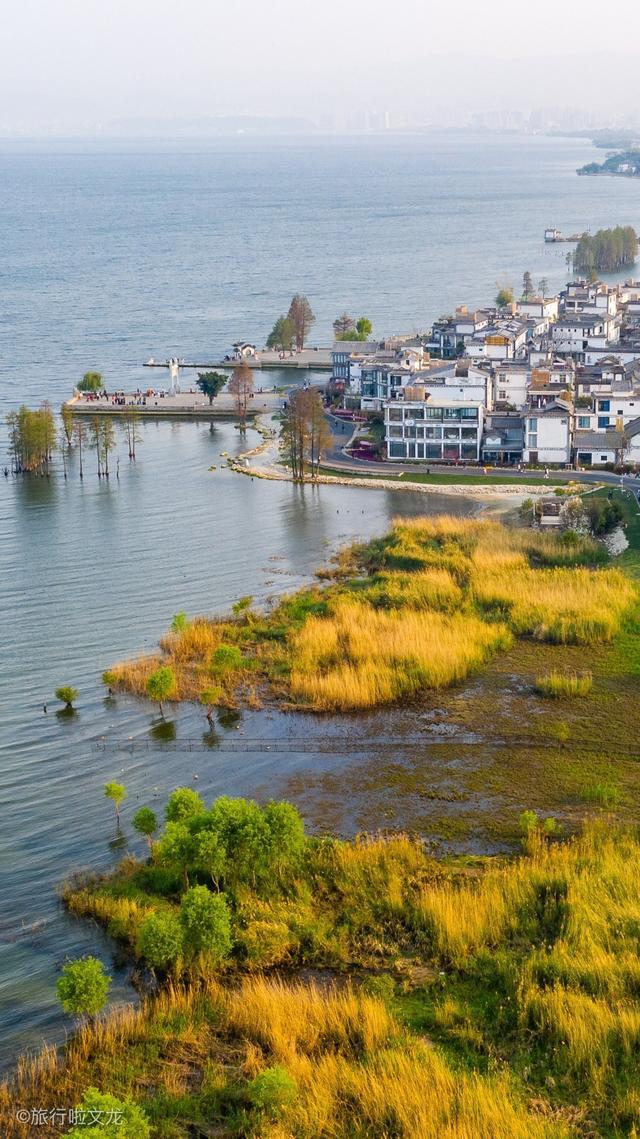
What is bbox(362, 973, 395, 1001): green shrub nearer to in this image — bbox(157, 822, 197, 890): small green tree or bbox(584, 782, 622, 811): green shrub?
bbox(157, 822, 197, 890): small green tree

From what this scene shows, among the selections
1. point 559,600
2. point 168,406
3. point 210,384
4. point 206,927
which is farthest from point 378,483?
point 206,927

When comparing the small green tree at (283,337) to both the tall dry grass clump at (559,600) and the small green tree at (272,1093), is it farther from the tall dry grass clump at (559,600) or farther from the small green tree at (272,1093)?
the small green tree at (272,1093)

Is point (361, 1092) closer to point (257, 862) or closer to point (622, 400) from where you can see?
point (257, 862)

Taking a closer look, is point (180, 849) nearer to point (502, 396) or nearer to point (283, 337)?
point (502, 396)

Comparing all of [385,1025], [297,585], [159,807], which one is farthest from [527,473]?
[385,1025]

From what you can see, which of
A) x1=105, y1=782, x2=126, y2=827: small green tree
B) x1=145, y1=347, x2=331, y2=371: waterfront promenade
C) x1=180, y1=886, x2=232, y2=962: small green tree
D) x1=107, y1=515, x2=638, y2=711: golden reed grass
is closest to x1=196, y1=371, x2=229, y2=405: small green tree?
x1=145, y1=347, x2=331, y2=371: waterfront promenade

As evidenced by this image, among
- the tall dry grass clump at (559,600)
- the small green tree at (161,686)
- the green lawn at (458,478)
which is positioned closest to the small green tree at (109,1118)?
the small green tree at (161,686)
